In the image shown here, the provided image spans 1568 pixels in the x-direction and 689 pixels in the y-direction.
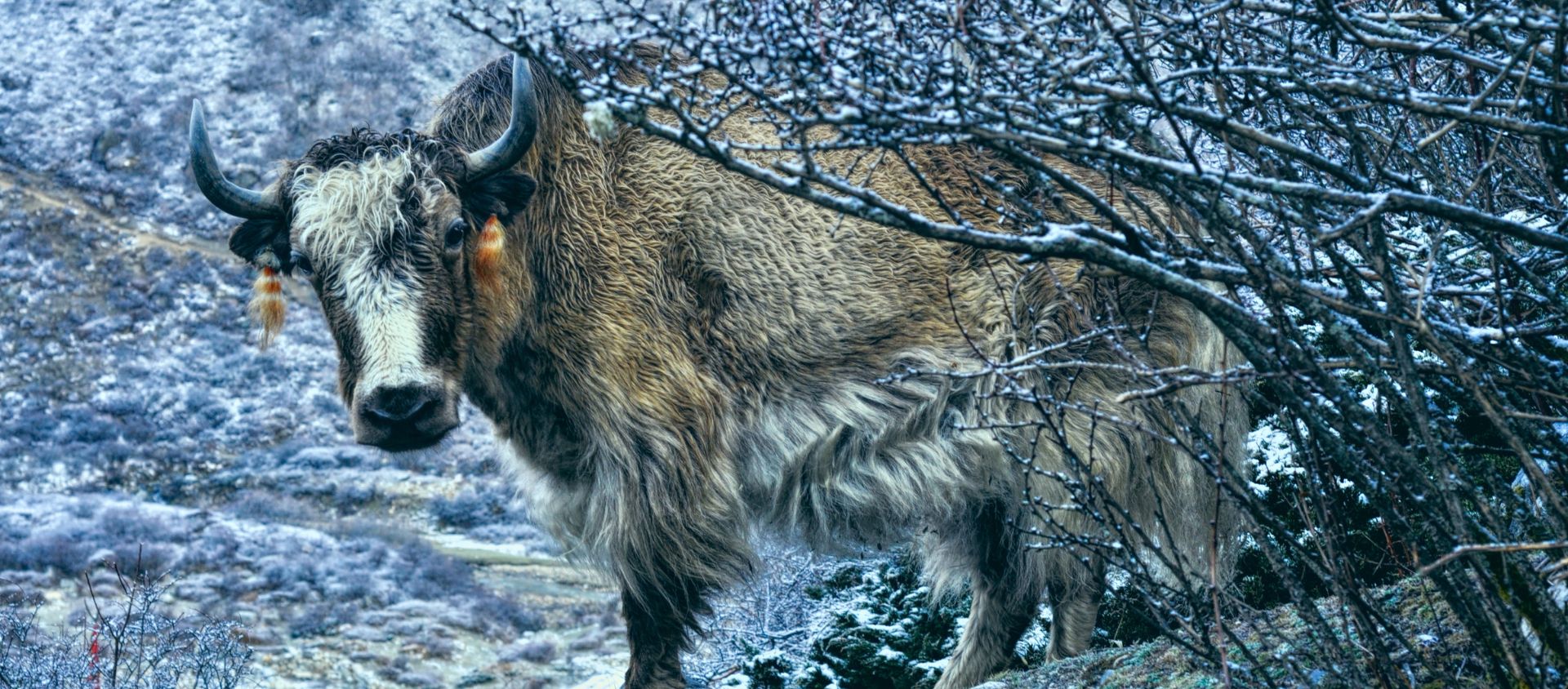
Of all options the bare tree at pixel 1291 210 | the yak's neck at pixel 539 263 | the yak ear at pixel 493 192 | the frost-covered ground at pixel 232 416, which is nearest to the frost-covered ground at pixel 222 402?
the frost-covered ground at pixel 232 416

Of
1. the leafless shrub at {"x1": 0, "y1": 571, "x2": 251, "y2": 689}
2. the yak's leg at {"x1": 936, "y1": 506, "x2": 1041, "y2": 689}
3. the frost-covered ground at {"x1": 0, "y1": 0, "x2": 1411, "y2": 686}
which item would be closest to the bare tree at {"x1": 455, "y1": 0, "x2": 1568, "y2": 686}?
the frost-covered ground at {"x1": 0, "y1": 0, "x2": 1411, "y2": 686}

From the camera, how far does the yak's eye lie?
429 centimetres

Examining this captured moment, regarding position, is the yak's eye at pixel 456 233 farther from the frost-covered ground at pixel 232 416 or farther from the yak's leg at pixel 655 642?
the yak's leg at pixel 655 642

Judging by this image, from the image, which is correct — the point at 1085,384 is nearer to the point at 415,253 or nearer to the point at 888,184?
the point at 888,184

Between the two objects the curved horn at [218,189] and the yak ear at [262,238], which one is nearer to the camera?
the curved horn at [218,189]

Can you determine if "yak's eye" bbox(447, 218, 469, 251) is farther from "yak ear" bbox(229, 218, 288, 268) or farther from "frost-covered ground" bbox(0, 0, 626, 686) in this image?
"frost-covered ground" bbox(0, 0, 626, 686)

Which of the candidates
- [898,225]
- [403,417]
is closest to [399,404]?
[403,417]

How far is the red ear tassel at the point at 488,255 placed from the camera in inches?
172

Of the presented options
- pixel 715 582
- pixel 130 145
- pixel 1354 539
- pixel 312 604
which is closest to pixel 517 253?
pixel 715 582

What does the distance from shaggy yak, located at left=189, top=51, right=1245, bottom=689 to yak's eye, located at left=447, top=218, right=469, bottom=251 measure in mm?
24

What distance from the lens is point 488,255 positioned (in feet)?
14.3

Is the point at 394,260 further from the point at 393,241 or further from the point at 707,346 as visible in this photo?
the point at 707,346

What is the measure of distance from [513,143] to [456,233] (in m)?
0.37

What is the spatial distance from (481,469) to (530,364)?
16.6m
